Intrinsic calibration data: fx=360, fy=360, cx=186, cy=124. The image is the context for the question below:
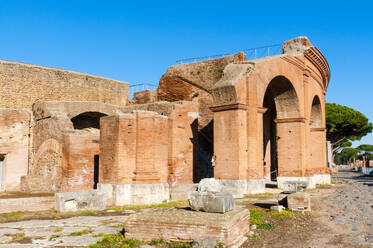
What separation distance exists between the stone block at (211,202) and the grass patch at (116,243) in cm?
105

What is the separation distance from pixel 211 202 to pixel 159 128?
5077 millimetres

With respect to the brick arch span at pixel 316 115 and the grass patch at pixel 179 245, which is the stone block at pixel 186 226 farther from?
the brick arch span at pixel 316 115

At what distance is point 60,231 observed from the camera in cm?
600

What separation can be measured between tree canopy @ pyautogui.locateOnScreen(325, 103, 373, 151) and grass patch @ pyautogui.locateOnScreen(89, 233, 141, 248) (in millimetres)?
33329

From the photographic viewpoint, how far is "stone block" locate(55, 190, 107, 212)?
8.34 metres

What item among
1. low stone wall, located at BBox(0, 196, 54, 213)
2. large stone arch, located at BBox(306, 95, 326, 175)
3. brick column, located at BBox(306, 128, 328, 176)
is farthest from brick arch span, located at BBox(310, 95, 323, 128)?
low stone wall, located at BBox(0, 196, 54, 213)

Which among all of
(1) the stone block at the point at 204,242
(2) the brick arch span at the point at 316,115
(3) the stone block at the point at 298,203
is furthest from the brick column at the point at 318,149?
(1) the stone block at the point at 204,242

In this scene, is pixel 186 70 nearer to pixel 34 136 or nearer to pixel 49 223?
pixel 34 136

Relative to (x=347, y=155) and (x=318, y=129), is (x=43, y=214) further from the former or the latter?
(x=347, y=155)

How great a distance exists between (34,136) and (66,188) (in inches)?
160

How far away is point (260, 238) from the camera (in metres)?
5.63

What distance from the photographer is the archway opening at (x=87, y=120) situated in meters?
15.4

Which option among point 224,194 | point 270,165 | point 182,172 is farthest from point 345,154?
point 224,194

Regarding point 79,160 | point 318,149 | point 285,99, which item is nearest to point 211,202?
point 79,160
